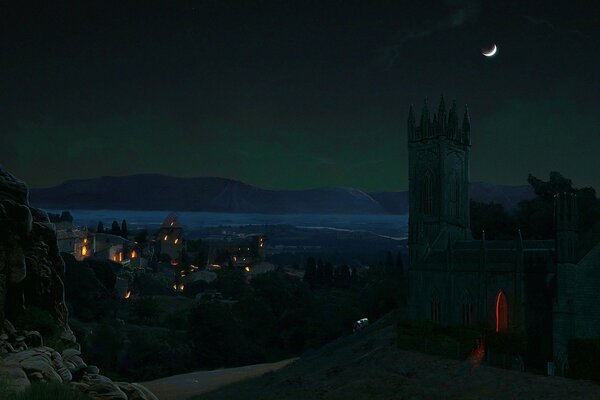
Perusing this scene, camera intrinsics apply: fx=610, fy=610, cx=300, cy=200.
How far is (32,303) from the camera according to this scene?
96.2ft

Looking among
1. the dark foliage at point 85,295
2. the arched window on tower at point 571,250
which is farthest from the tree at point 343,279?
the arched window on tower at point 571,250

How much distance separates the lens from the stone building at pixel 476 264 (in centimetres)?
4081

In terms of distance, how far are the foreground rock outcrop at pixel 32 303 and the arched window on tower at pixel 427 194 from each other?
35555mm

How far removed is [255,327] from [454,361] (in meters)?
39.4

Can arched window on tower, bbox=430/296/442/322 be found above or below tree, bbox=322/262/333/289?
above

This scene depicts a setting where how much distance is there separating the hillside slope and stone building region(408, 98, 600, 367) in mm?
4657

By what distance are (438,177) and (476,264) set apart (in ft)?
36.6

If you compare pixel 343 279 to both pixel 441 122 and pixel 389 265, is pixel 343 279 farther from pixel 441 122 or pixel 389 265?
pixel 441 122

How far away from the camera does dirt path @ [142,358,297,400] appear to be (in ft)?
154

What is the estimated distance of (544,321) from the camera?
147 ft

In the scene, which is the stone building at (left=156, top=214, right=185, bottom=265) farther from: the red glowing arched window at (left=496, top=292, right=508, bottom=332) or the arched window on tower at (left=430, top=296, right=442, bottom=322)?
the red glowing arched window at (left=496, top=292, right=508, bottom=332)

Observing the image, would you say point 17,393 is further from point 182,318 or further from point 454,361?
point 182,318

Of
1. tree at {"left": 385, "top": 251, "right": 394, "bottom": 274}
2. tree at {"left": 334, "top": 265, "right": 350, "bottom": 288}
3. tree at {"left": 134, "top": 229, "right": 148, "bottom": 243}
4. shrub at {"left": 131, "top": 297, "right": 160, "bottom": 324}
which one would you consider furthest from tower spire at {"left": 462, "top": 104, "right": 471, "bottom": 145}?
tree at {"left": 134, "top": 229, "right": 148, "bottom": 243}

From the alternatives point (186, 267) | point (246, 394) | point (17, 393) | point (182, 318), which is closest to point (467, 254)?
point (246, 394)
